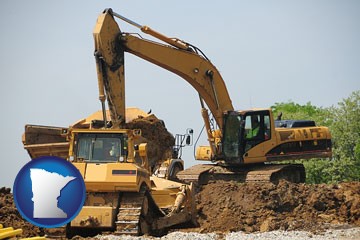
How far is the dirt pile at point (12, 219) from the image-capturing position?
15033mm

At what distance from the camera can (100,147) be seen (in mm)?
14773

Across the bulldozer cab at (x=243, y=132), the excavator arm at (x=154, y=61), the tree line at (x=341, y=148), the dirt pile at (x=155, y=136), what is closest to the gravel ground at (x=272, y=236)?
the excavator arm at (x=154, y=61)

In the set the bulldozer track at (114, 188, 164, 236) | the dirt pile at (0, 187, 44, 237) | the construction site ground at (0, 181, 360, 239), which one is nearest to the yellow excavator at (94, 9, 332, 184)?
the construction site ground at (0, 181, 360, 239)

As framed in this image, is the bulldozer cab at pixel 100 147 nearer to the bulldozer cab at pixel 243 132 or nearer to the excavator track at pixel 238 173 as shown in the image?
the excavator track at pixel 238 173

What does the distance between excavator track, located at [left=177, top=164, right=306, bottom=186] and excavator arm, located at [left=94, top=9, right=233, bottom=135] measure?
1.54m

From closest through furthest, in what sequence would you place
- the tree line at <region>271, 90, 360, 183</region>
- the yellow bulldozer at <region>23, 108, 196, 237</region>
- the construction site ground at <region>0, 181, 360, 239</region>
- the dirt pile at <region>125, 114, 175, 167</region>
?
1. the yellow bulldozer at <region>23, 108, 196, 237</region>
2. the construction site ground at <region>0, 181, 360, 239</region>
3. the dirt pile at <region>125, 114, 175, 167</region>
4. the tree line at <region>271, 90, 360, 183</region>

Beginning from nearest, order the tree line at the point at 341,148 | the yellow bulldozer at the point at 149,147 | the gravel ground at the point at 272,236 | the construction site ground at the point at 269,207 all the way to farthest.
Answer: the gravel ground at the point at 272,236, the yellow bulldozer at the point at 149,147, the construction site ground at the point at 269,207, the tree line at the point at 341,148

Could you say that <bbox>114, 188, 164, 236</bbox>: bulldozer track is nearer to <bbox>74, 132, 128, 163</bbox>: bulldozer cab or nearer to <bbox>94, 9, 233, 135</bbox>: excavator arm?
<bbox>74, 132, 128, 163</bbox>: bulldozer cab

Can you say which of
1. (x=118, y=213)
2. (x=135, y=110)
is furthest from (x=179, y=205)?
(x=135, y=110)

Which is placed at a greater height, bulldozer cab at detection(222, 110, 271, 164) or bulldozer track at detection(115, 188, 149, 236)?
bulldozer cab at detection(222, 110, 271, 164)

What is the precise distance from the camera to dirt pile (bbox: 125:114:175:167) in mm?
21922

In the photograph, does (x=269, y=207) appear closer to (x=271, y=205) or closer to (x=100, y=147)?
(x=271, y=205)

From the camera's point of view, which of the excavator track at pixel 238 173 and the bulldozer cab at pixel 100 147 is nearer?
the bulldozer cab at pixel 100 147

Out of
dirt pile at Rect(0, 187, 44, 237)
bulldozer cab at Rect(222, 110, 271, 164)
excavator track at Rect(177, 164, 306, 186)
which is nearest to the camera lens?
dirt pile at Rect(0, 187, 44, 237)
